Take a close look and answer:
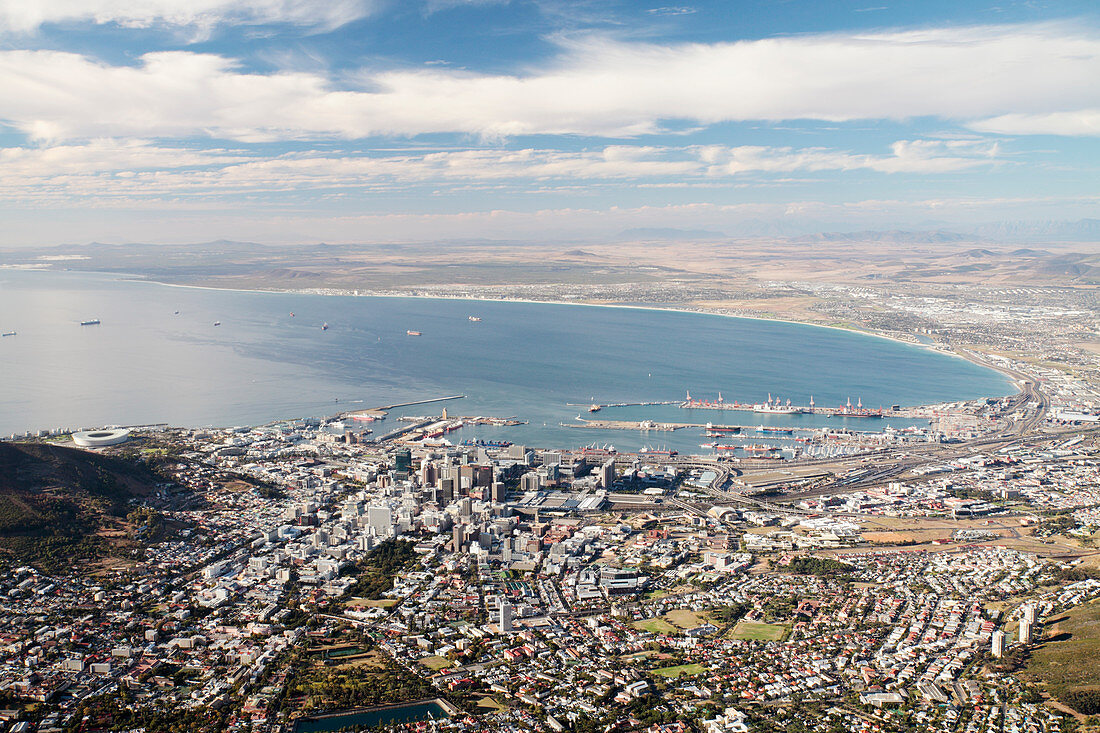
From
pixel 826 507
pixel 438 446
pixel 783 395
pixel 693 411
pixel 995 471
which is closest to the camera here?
pixel 826 507

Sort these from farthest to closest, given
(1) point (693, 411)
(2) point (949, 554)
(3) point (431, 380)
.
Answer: (3) point (431, 380)
(1) point (693, 411)
(2) point (949, 554)

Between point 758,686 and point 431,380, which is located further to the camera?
point 431,380

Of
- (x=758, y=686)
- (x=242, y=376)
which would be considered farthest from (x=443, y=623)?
(x=242, y=376)

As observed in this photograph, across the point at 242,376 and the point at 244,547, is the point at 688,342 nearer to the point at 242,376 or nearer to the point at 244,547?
the point at 242,376

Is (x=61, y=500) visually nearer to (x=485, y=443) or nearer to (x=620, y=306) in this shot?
(x=485, y=443)

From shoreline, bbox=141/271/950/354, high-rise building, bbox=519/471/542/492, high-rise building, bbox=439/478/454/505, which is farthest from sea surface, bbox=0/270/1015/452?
high-rise building, bbox=439/478/454/505
